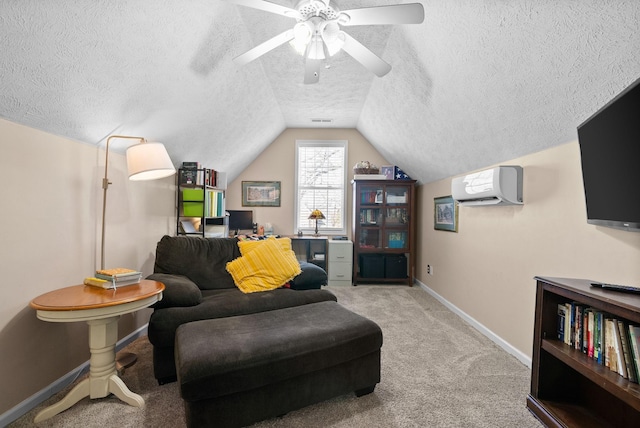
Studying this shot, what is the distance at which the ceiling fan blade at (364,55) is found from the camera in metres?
1.82

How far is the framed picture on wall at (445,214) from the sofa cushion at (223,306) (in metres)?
1.96

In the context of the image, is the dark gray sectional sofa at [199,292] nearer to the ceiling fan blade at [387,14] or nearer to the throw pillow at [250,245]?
the throw pillow at [250,245]

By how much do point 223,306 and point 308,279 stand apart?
753 mm

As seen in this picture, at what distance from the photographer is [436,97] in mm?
2660

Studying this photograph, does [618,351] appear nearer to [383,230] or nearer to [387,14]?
[387,14]

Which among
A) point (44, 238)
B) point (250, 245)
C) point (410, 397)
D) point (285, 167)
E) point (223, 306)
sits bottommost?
point (410, 397)

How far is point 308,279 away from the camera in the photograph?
2578mm

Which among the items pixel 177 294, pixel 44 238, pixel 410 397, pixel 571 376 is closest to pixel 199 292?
pixel 177 294

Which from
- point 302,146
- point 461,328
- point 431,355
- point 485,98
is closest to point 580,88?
point 485,98

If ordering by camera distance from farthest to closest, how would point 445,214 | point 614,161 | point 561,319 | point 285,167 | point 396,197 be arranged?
point 285,167
point 396,197
point 445,214
point 561,319
point 614,161

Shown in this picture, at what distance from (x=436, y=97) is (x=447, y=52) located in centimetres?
52

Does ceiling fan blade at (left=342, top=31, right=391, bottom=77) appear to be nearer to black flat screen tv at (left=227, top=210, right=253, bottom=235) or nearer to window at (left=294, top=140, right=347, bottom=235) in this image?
window at (left=294, top=140, right=347, bottom=235)

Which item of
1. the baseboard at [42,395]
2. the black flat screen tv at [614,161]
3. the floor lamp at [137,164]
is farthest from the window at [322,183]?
the black flat screen tv at [614,161]

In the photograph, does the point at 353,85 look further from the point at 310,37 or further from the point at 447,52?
the point at 310,37
